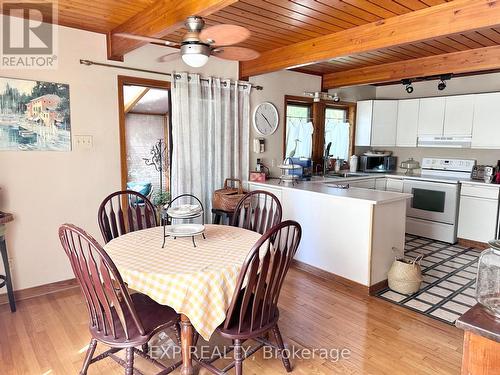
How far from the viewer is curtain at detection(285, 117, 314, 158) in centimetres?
506

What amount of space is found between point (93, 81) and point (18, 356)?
91.7 inches

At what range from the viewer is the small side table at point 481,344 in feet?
3.25

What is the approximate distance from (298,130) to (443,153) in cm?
229

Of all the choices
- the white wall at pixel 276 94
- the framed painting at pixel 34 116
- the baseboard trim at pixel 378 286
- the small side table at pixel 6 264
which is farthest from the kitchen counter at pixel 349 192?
the small side table at pixel 6 264

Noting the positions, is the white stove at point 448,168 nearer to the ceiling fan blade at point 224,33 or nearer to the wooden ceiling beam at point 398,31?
the wooden ceiling beam at point 398,31

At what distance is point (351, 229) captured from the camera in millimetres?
3242

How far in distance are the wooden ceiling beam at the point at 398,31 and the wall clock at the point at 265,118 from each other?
847 millimetres

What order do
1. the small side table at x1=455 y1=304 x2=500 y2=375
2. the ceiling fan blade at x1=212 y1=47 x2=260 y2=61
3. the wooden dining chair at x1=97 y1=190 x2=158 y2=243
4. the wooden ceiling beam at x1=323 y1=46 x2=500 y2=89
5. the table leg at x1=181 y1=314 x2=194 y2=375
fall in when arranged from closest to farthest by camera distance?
the small side table at x1=455 y1=304 x2=500 y2=375 < the table leg at x1=181 y1=314 x2=194 y2=375 < the ceiling fan blade at x1=212 y1=47 x2=260 y2=61 < the wooden dining chair at x1=97 y1=190 x2=158 y2=243 < the wooden ceiling beam at x1=323 y1=46 x2=500 y2=89

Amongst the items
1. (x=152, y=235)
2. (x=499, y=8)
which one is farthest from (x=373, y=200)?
(x=152, y=235)

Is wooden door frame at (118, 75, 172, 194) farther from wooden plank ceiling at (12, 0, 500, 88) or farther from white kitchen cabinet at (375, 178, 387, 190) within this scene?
white kitchen cabinet at (375, 178, 387, 190)

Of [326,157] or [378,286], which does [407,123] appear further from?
[378,286]

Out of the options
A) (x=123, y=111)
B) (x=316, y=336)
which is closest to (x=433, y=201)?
(x=316, y=336)

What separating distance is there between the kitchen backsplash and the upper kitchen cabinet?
36 cm

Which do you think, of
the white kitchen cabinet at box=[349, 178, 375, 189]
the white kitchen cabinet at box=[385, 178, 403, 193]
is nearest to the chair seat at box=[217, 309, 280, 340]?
the white kitchen cabinet at box=[349, 178, 375, 189]
